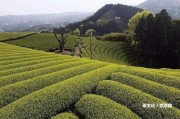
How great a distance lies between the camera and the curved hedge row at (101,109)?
10984mm

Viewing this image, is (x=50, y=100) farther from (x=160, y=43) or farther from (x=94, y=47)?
(x=94, y=47)

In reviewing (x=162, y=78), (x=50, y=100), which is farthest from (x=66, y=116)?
(x=162, y=78)

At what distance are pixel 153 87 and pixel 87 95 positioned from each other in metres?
3.43

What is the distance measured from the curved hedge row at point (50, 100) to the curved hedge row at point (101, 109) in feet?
2.24

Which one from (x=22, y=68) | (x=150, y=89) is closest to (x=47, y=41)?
(x=22, y=68)

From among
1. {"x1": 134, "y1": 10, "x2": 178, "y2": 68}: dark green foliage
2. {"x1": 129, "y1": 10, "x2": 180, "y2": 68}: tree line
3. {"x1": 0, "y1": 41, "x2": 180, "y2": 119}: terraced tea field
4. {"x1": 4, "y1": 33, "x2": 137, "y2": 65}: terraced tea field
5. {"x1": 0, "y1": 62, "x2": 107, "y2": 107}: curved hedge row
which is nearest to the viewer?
{"x1": 0, "y1": 41, "x2": 180, "y2": 119}: terraced tea field

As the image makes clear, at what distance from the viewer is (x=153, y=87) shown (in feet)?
45.4

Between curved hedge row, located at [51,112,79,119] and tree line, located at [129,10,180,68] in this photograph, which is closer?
curved hedge row, located at [51,112,79,119]

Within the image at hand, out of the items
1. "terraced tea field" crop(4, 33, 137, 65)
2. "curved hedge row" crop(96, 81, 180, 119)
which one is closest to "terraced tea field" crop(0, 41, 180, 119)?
"curved hedge row" crop(96, 81, 180, 119)

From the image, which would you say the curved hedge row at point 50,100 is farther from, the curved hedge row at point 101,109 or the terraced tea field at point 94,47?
the terraced tea field at point 94,47

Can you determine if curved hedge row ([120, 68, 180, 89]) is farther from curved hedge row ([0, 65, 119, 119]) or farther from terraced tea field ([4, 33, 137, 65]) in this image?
terraced tea field ([4, 33, 137, 65])

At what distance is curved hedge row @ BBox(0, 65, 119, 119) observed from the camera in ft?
35.8

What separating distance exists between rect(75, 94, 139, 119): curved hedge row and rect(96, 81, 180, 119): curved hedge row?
0.44 metres

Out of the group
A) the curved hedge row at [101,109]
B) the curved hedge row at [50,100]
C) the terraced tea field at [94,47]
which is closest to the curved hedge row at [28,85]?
the curved hedge row at [50,100]
